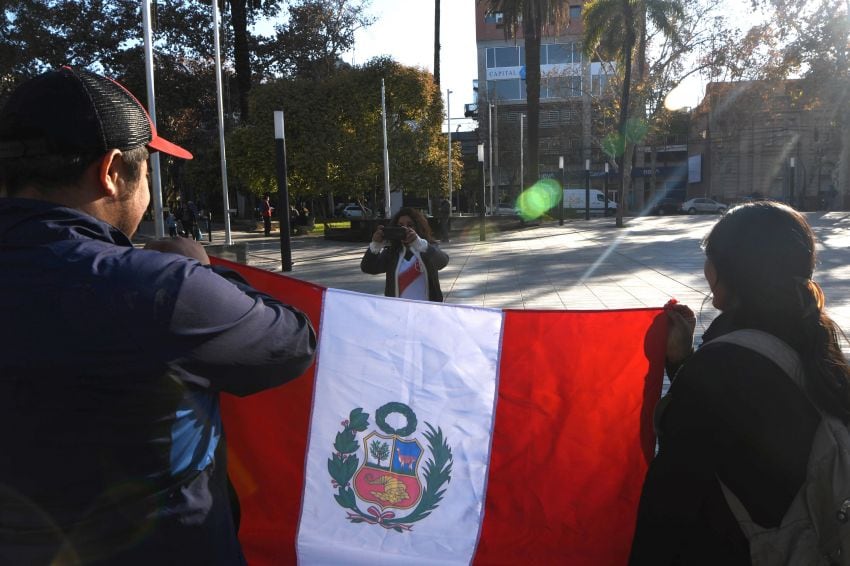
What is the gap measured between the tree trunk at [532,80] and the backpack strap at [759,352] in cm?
2655

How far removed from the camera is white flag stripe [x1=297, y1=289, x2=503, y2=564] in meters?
2.71

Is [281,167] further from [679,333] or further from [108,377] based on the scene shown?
[108,377]

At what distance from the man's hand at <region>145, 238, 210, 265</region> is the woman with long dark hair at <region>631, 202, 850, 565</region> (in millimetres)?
1154

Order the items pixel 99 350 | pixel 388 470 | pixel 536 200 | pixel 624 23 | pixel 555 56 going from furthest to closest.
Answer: pixel 555 56 < pixel 536 200 < pixel 624 23 < pixel 388 470 < pixel 99 350

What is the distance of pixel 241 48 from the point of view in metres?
28.7

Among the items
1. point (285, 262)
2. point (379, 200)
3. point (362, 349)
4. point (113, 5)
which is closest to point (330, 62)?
point (379, 200)

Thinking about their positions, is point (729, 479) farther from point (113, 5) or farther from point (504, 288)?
point (113, 5)

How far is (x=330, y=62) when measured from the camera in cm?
3559

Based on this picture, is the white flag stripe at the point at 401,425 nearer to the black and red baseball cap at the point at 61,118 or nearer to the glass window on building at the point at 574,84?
the black and red baseball cap at the point at 61,118

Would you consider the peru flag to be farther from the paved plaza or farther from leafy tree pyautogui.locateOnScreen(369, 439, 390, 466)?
the paved plaza

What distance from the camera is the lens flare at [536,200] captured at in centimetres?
2739

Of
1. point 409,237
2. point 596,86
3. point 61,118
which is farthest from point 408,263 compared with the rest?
point 596,86

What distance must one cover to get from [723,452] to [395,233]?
150 inches

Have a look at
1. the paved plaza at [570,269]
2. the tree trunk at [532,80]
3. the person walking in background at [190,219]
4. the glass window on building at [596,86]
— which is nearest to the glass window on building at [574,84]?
the glass window on building at [596,86]
